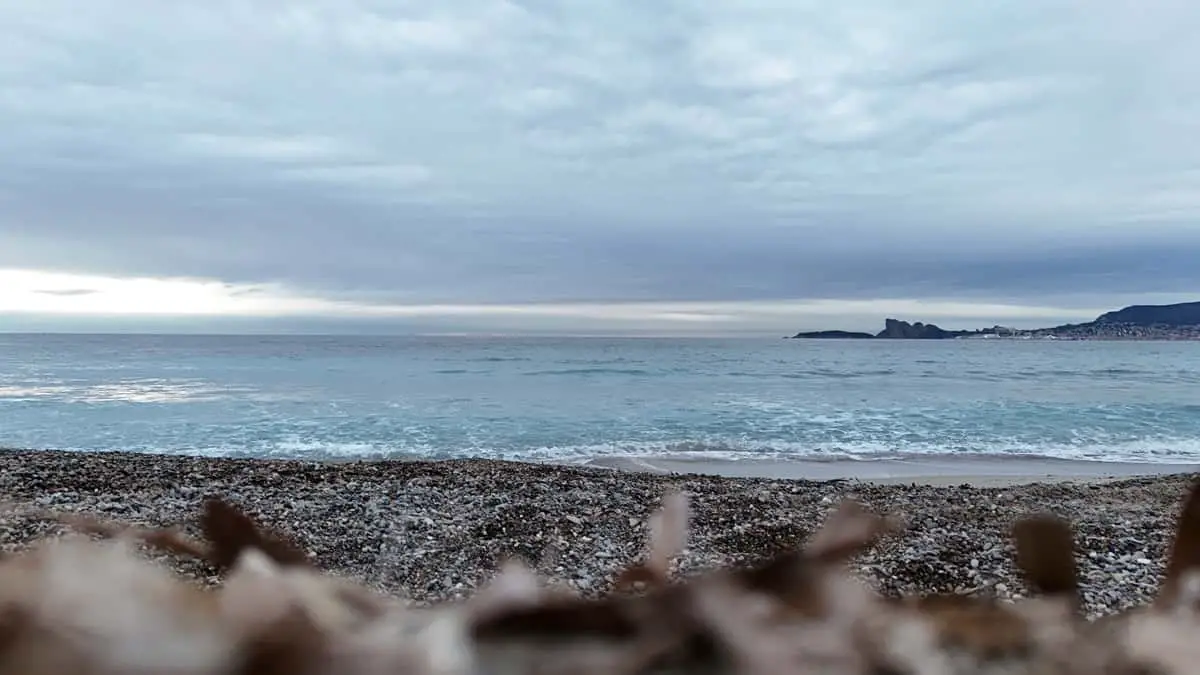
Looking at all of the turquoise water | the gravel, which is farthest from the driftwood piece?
the turquoise water

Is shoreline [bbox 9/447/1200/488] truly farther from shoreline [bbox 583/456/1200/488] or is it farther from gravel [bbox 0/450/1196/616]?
gravel [bbox 0/450/1196/616]

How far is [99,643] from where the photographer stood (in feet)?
0.89

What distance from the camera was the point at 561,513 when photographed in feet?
28.4

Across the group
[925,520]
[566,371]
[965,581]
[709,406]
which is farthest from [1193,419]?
[566,371]

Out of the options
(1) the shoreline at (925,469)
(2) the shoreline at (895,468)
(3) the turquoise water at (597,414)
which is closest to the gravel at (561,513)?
(2) the shoreline at (895,468)

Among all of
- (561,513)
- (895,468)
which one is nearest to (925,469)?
(895,468)

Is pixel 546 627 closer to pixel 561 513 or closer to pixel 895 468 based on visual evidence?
pixel 561 513

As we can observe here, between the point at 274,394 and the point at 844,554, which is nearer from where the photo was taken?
the point at 844,554

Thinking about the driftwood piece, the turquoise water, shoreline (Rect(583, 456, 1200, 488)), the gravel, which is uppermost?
the driftwood piece

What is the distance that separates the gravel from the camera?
21.7 feet

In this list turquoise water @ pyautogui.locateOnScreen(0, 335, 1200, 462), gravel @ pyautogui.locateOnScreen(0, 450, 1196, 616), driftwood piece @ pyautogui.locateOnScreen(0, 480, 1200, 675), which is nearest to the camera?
driftwood piece @ pyautogui.locateOnScreen(0, 480, 1200, 675)

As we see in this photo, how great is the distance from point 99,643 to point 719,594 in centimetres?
25

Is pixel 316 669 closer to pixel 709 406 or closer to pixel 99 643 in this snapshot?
pixel 99 643

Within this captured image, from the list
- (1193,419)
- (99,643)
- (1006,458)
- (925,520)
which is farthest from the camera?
(1193,419)
